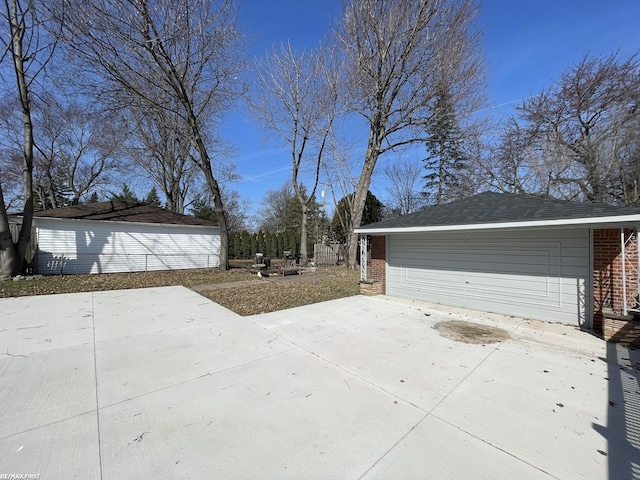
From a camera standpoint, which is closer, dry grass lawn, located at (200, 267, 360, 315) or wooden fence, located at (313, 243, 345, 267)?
dry grass lawn, located at (200, 267, 360, 315)

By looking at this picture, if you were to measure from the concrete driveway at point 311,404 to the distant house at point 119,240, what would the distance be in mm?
9404

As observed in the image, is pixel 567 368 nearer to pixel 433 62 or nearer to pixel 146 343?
pixel 146 343

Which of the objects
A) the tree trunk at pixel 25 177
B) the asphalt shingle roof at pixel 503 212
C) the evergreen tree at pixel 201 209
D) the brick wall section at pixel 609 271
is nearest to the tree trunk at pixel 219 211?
the tree trunk at pixel 25 177

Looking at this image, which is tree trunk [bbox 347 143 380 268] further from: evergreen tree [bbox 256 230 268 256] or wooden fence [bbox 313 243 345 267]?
evergreen tree [bbox 256 230 268 256]

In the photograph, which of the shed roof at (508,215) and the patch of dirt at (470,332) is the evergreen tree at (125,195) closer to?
the shed roof at (508,215)

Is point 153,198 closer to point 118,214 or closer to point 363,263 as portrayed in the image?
point 118,214

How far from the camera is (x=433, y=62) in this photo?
1251 cm

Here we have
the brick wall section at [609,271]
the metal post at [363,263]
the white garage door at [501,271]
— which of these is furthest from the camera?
the metal post at [363,263]

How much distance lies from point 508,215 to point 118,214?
16.6 m

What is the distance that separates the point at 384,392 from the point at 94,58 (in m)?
14.7

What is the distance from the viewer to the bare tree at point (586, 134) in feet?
39.5

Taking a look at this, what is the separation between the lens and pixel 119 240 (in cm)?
1352

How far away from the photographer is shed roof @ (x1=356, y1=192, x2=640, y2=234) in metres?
4.45

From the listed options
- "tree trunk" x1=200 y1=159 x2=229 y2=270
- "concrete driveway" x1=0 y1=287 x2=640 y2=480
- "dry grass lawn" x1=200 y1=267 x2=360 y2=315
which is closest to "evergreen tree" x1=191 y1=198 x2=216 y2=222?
"tree trunk" x1=200 y1=159 x2=229 y2=270
